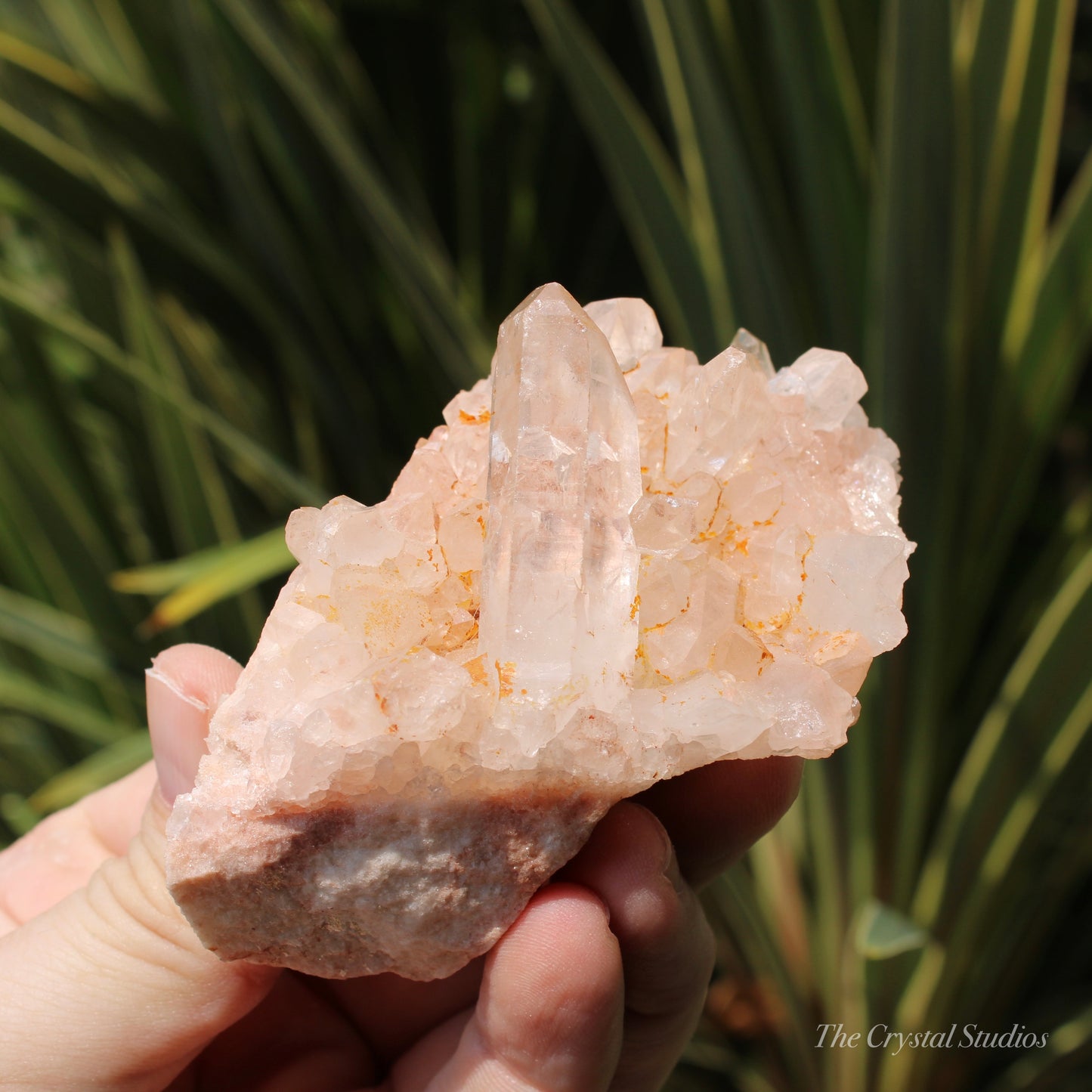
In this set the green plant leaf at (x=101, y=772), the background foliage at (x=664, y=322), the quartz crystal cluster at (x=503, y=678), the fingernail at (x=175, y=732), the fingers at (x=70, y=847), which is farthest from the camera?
the green plant leaf at (x=101, y=772)

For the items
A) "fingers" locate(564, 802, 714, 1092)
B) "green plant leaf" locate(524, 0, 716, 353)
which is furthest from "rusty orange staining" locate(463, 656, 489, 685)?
"green plant leaf" locate(524, 0, 716, 353)

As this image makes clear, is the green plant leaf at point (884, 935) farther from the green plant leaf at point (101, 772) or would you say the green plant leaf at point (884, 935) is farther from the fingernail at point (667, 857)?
the green plant leaf at point (101, 772)

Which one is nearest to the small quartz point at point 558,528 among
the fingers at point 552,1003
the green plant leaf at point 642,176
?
the fingers at point 552,1003

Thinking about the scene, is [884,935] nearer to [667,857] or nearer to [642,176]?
[667,857]

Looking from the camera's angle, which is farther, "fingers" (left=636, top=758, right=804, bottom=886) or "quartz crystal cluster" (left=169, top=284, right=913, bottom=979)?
"fingers" (left=636, top=758, right=804, bottom=886)

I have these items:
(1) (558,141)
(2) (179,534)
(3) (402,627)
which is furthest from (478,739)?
(1) (558,141)

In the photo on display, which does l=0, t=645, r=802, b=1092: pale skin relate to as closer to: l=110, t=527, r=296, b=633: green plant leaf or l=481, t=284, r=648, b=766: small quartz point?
l=481, t=284, r=648, b=766: small quartz point

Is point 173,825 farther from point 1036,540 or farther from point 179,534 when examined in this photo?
point 1036,540
